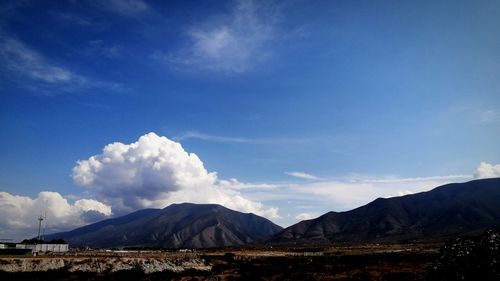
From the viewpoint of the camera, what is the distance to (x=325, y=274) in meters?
60.2

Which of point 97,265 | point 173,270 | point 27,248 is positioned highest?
point 27,248

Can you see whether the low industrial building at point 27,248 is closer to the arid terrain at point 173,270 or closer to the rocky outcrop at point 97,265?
the rocky outcrop at point 97,265

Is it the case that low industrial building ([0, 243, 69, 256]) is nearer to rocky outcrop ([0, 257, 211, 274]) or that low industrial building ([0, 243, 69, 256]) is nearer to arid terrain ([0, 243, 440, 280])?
rocky outcrop ([0, 257, 211, 274])

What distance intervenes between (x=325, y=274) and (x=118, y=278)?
32.1 m

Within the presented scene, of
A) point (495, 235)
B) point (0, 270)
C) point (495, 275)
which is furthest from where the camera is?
point (0, 270)

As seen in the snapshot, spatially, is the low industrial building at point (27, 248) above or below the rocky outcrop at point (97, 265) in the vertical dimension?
above

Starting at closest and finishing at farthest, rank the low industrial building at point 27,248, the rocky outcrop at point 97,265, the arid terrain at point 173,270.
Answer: the arid terrain at point 173,270
the rocky outcrop at point 97,265
the low industrial building at point 27,248

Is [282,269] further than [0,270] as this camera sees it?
Yes

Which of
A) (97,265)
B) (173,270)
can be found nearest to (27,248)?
(97,265)

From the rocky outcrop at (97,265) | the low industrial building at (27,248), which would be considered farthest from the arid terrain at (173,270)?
the low industrial building at (27,248)

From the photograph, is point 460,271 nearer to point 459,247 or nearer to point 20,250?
point 459,247

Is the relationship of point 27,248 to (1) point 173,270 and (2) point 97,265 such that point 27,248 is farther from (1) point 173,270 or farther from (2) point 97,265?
(1) point 173,270

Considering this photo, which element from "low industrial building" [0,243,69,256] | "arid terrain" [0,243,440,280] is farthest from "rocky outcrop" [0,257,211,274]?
"low industrial building" [0,243,69,256]

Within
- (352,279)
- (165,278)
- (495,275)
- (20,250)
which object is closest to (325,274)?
(352,279)
